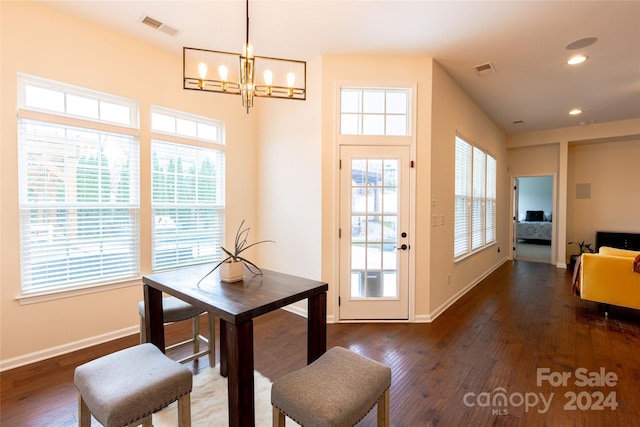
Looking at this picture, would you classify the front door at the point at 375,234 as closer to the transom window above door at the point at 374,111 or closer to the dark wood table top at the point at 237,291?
the transom window above door at the point at 374,111

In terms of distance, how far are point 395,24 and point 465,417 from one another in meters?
3.24

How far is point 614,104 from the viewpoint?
4828 millimetres

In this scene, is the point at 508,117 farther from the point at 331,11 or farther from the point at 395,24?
the point at 331,11

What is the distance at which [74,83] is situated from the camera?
2674 mm

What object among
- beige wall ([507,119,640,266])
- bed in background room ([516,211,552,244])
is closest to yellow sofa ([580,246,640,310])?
beige wall ([507,119,640,266])

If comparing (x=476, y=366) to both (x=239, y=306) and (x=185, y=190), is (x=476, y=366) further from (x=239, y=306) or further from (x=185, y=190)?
(x=185, y=190)

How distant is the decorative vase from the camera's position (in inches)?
75.5

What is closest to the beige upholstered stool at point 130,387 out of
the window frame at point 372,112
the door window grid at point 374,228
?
the door window grid at point 374,228

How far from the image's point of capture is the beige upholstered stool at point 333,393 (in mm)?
1212

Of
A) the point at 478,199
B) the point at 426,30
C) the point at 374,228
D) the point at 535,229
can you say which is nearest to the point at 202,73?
the point at 426,30

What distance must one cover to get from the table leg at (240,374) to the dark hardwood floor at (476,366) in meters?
0.89

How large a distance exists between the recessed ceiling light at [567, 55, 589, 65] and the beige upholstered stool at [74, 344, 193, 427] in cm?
482

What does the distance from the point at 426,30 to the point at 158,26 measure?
2.61 m

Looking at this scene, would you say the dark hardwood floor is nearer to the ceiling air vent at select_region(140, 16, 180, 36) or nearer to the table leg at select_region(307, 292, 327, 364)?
the table leg at select_region(307, 292, 327, 364)
